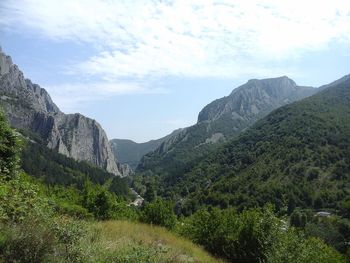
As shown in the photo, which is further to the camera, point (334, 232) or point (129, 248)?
point (334, 232)

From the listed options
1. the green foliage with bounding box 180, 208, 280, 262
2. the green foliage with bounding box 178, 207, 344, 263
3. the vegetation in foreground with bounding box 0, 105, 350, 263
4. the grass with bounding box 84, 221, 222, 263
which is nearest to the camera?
the vegetation in foreground with bounding box 0, 105, 350, 263

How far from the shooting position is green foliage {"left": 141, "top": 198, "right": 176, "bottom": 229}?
20.7 m

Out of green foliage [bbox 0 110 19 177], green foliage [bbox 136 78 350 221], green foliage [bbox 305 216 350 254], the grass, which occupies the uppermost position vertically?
green foliage [bbox 0 110 19 177]

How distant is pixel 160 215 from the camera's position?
2092cm

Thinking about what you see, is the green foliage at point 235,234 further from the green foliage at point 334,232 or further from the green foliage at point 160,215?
the green foliage at point 334,232

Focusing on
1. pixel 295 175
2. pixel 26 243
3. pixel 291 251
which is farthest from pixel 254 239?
pixel 295 175

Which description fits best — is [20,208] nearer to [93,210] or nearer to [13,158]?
[13,158]

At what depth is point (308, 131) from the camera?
185000 mm

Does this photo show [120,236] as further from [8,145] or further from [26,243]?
[8,145]

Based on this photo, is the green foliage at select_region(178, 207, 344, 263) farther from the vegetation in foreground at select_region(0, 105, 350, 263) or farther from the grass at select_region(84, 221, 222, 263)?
the grass at select_region(84, 221, 222, 263)

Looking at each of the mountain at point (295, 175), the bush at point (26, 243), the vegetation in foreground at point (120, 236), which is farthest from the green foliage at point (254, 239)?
the mountain at point (295, 175)

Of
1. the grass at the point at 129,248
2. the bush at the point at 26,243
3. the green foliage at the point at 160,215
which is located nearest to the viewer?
the bush at the point at 26,243

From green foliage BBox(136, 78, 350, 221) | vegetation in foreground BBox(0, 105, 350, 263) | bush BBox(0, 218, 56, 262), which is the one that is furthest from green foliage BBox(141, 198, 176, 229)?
green foliage BBox(136, 78, 350, 221)

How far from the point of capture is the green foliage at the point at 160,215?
2070cm
